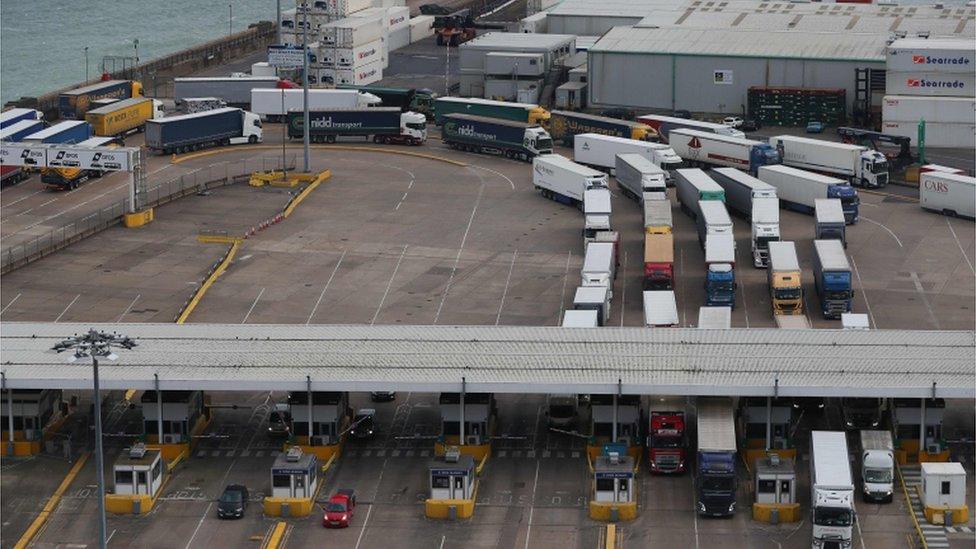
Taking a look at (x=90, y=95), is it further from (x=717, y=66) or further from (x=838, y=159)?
(x=838, y=159)

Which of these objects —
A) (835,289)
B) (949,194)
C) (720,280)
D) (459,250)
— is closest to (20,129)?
(459,250)

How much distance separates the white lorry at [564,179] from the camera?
385 feet

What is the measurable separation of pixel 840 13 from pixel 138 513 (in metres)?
101

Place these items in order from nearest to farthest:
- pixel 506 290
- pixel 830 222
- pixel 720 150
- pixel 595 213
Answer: pixel 506 290 < pixel 830 222 < pixel 595 213 < pixel 720 150

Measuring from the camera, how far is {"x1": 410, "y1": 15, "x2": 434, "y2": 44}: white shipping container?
186375mm

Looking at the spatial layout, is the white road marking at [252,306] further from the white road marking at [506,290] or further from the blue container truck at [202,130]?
the blue container truck at [202,130]

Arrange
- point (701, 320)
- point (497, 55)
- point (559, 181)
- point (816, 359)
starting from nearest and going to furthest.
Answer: point (816, 359), point (701, 320), point (559, 181), point (497, 55)

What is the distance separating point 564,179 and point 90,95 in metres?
44.2

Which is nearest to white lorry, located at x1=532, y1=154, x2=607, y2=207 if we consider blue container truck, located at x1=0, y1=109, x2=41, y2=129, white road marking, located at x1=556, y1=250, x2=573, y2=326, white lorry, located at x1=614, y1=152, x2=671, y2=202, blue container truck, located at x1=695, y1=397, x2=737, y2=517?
white lorry, located at x1=614, y1=152, x2=671, y2=202

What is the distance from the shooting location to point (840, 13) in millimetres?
161375

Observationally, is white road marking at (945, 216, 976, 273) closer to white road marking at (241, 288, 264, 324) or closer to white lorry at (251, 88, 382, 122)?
white road marking at (241, 288, 264, 324)

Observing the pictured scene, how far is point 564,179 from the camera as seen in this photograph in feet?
392

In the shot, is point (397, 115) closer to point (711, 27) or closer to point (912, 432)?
point (711, 27)

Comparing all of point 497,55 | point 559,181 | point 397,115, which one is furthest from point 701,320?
point 497,55
